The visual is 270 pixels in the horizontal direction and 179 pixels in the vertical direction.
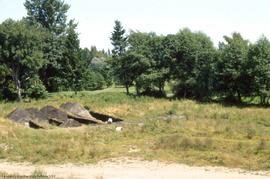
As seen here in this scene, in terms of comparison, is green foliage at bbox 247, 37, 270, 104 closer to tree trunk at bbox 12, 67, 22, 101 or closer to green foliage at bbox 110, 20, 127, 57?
tree trunk at bbox 12, 67, 22, 101

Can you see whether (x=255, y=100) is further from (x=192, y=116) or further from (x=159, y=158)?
(x=159, y=158)

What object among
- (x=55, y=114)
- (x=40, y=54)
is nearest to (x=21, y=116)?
(x=55, y=114)

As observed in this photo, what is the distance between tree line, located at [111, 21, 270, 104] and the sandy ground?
29.8m

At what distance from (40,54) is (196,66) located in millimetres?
19478

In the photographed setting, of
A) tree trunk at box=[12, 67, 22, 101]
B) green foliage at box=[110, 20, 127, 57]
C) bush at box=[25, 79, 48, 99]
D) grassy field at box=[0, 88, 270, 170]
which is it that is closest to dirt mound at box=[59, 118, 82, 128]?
grassy field at box=[0, 88, 270, 170]

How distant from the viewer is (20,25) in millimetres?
50219

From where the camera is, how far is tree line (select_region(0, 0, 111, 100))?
49.8m

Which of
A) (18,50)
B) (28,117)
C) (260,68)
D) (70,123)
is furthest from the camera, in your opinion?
(18,50)

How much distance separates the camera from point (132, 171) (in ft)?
54.7

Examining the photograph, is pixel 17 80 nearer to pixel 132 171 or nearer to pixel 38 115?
pixel 38 115

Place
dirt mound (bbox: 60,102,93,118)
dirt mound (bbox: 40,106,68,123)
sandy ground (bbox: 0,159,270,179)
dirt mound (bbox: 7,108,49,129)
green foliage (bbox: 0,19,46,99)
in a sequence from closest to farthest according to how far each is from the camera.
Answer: sandy ground (bbox: 0,159,270,179)
dirt mound (bbox: 7,108,49,129)
dirt mound (bbox: 40,106,68,123)
dirt mound (bbox: 60,102,93,118)
green foliage (bbox: 0,19,46,99)

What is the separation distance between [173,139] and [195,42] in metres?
36.0

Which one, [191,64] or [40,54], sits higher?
[40,54]

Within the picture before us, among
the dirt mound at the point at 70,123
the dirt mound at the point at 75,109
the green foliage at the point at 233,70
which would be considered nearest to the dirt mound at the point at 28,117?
the dirt mound at the point at 70,123
